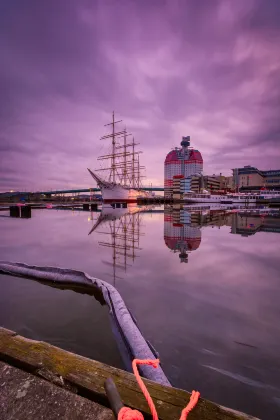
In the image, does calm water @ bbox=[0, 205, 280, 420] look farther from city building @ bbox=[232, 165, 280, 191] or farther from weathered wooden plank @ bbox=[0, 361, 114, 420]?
city building @ bbox=[232, 165, 280, 191]

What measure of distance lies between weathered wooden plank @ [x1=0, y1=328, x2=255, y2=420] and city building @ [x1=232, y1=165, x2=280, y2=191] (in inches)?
6641

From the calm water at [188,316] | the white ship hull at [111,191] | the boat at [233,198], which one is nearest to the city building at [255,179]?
the boat at [233,198]

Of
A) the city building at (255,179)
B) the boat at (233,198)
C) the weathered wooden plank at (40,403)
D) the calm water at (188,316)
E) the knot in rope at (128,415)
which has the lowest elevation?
the calm water at (188,316)

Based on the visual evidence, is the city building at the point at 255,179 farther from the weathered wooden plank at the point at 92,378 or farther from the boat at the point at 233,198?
the weathered wooden plank at the point at 92,378

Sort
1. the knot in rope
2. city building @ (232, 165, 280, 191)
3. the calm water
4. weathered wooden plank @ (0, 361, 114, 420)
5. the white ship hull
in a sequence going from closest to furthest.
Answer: the knot in rope < weathered wooden plank @ (0, 361, 114, 420) < the calm water < the white ship hull < city building @ (232, 165, 280, 191)

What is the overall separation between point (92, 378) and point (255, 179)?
583 feet

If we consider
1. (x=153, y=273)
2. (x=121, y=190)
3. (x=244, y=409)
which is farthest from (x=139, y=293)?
(x=121, y=190)

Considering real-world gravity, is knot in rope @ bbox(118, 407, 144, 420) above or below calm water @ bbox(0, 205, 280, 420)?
above

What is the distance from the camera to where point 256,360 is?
3695 mm

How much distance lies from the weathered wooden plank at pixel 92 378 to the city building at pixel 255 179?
169 meters

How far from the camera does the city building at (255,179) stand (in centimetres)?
14750

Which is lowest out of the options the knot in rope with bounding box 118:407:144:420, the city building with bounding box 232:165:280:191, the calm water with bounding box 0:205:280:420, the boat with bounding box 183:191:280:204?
the calm water with bounding box 0:205:280:420

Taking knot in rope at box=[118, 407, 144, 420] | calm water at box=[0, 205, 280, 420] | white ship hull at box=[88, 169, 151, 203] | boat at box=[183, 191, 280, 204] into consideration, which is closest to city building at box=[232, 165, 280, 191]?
boat at box=[183, 191, 280, 204]

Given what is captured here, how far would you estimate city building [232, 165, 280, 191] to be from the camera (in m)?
148
